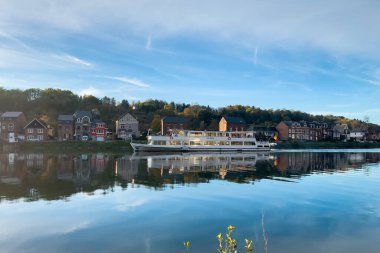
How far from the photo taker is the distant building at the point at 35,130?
82.2m

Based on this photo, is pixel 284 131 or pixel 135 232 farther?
pixel 284 131

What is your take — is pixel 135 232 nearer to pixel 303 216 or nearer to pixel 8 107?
pixel 303 216

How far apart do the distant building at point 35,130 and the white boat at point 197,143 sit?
2872 centimetres

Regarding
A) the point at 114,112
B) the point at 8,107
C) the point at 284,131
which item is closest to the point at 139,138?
the point at 114,112

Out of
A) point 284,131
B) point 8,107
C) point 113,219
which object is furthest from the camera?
point 284,131

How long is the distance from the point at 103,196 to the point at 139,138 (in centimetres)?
8062

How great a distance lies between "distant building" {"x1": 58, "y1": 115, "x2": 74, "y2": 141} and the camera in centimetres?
8869

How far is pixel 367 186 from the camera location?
21562 millimetres

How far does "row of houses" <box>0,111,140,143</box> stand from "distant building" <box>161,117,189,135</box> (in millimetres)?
11124

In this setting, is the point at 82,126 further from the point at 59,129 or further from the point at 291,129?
the point at 291,129

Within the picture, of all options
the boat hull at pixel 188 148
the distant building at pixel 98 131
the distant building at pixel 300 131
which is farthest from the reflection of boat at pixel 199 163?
the distant building at pixel 300 131

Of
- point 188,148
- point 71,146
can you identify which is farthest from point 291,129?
point 71,146

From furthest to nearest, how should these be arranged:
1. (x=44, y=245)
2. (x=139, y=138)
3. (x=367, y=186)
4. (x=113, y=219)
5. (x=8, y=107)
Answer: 1. (x=8, y=107)
2. (x=139, y=138)
3. (x=367, y=186)
4. (x=113, y=219)
5. (x=44, y=245)

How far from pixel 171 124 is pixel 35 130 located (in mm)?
39828
